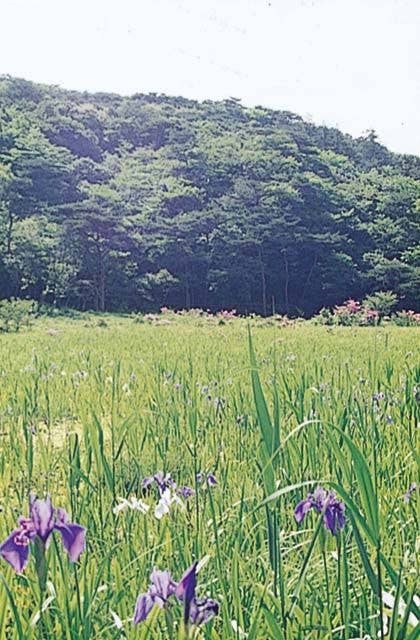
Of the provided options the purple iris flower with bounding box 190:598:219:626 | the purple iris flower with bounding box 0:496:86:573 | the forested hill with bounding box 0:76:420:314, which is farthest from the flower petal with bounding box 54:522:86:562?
the forested hill with bounding box 0:76:420:314

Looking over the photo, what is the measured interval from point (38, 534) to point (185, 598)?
0.14 metres

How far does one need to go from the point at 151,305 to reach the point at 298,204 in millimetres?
5995

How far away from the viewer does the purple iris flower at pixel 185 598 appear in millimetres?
527

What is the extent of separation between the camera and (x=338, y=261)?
22.2 m

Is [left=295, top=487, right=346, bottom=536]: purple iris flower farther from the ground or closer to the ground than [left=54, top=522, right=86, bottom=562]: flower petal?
closer to the ground

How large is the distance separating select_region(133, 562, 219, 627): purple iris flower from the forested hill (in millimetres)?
18296

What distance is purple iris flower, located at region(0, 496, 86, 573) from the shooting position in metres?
0.59

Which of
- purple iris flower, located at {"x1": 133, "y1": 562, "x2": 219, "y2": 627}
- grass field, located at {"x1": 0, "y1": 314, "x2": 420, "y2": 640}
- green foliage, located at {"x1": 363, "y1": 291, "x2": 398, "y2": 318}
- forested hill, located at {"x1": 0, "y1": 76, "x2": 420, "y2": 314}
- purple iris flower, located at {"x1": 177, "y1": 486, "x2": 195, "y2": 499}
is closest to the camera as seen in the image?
purple iris flower, located at {"x1": 133, "y1": 562, "x2": 219, "y2": 627}

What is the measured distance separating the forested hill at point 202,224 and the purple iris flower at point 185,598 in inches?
720

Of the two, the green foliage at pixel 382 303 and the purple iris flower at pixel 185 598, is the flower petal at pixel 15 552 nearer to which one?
the purple iris flower at pixel 185 598

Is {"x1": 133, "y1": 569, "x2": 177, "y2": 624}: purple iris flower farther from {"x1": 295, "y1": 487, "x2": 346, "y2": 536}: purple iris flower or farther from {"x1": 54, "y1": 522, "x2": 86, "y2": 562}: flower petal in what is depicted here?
{"x1": 295, "y1": 487, "x2": 346, "y2": 536}: purple iris flower

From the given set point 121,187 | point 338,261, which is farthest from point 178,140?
point 338,261

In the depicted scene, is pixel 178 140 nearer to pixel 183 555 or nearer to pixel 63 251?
pixel 63 251

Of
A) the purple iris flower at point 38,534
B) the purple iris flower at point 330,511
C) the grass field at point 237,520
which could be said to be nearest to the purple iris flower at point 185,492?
the grass field at point 237,520
